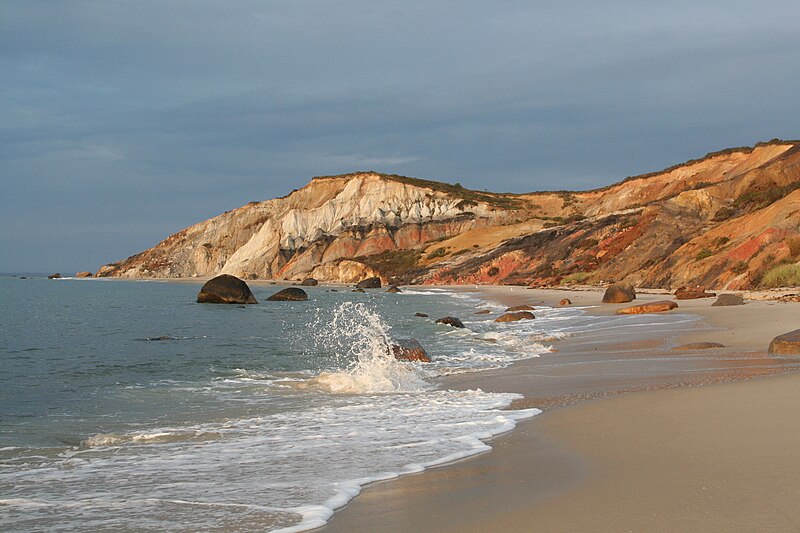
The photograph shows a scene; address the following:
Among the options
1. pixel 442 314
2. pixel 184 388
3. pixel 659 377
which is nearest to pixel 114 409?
pixel 184 388

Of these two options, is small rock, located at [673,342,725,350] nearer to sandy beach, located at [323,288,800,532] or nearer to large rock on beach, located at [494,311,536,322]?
sandy beach, located at [323,288,800,532]

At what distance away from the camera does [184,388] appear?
502 inches

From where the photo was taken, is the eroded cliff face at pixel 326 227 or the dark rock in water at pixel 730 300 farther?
the eroded cliff face at pixel 326 227

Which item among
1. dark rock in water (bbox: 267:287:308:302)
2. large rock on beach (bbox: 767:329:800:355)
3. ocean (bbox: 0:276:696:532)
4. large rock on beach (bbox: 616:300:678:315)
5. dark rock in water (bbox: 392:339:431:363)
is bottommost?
ocean (bbox: 0:276:696:532)

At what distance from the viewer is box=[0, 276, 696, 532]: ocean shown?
5.59 m

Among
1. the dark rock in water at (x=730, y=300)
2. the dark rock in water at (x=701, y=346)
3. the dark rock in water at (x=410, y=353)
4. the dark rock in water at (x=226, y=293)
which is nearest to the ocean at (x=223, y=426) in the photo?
the dark rock in water at (x=410, y=353)

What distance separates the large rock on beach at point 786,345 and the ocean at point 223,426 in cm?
460

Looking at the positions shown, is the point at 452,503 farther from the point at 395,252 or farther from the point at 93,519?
the point at 395,252

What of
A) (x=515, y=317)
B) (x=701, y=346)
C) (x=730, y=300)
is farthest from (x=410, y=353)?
(x=730, y=300)

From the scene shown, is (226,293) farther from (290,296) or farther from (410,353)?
(410,353)

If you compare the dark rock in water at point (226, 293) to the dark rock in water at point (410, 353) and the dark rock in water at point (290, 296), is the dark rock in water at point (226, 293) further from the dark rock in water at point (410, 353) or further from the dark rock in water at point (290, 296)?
the dark rock in water at point (410, 353)

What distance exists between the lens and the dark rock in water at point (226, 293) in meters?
44.0

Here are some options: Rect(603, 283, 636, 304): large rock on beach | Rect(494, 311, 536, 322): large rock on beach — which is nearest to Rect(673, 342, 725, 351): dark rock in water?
Rect(494, 311, 536, 322): large rock on beach

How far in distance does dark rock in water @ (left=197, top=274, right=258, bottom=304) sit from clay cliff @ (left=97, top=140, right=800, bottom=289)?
77.6ft
